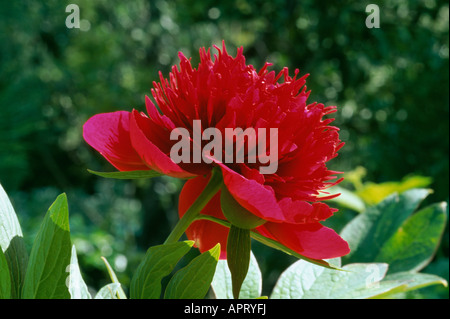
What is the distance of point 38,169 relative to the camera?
7.84 feet

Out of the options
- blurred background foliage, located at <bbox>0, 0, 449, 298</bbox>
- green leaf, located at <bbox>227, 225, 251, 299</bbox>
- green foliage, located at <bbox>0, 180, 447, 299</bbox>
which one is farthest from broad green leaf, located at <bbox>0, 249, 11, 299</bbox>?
blurred background foliage, located at <bbox>0, 0, 449, 298</bbox>

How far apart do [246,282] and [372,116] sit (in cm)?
126

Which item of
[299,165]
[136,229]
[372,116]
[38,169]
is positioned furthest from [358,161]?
[38,169]

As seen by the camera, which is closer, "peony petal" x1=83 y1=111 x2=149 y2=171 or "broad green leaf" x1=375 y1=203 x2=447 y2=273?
"peony petal" x1=83 y1=111 x2=149 y2=171

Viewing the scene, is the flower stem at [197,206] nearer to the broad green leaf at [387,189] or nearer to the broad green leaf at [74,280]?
the broad green leaf at [74,280]

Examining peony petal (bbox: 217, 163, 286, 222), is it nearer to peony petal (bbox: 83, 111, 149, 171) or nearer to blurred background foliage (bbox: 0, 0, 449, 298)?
peony petal (bbox: 83, 111, 149, 171)

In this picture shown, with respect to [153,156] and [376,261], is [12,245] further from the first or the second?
[376,261]

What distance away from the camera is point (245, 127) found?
254 millimetres

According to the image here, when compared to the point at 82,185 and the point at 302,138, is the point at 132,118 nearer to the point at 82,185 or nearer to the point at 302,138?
the point at 302,138

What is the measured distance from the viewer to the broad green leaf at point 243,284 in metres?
0.32

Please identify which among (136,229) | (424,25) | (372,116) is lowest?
(136,229)

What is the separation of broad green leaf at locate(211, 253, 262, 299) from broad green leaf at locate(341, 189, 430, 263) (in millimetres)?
116

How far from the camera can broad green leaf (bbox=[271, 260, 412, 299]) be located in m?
0.31

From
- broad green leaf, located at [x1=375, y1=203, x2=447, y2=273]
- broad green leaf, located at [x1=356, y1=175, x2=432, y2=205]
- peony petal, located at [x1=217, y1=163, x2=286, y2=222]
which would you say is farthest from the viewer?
broad green leaf, located at [x1=356, y1=175, x2=432, y2=205]
